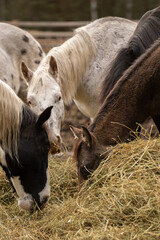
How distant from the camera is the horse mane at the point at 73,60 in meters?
4.40

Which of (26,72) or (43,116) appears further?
(26,72)

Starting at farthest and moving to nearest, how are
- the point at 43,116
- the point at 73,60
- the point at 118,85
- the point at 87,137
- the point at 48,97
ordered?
the point at 73,60, the point at 48,97, the point at 118,85, the point at 43,116, the point at 87,137

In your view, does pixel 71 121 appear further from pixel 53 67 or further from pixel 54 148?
pixel 54 148

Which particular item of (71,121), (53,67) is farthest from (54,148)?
(71,121)

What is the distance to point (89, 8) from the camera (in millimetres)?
25641

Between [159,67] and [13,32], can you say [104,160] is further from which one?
[13,32]

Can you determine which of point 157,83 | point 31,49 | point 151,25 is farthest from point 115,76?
point 31,49

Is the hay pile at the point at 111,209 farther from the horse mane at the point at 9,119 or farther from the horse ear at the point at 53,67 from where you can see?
the horse ear at the point at 53,67

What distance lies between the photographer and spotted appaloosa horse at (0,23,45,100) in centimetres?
481

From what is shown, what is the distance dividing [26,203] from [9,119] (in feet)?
2.16

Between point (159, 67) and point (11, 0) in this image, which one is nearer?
point (159, 67)

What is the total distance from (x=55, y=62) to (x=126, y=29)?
1142mm

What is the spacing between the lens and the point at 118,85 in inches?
135

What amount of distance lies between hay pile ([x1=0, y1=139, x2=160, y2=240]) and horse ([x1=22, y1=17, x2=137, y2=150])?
0.84 meters
